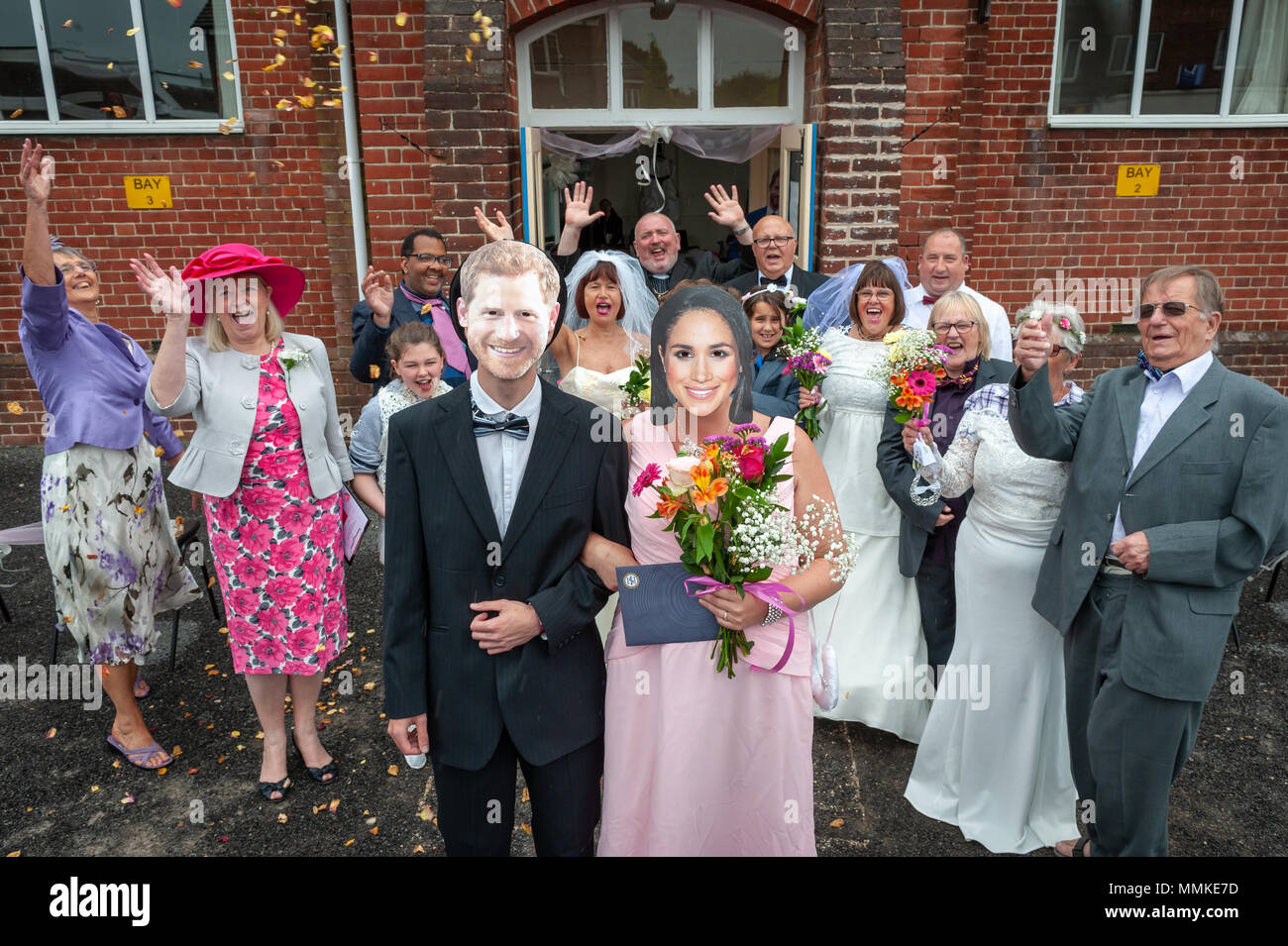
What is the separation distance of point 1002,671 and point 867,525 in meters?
1.17

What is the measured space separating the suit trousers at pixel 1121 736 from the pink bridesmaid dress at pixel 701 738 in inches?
45.0

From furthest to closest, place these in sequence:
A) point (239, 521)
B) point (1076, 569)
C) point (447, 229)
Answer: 1. point (447, 229)
2. point (239, 521)
3. point (1076, 569)

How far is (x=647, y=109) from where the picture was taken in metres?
8.05

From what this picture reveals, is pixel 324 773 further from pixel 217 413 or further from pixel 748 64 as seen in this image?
pixel 748 64

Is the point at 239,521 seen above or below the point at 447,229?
below

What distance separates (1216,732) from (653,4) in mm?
6584

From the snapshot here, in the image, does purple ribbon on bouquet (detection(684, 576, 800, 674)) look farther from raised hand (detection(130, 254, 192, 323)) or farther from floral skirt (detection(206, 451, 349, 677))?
raised hand (detection(130, 254, 192, 323))

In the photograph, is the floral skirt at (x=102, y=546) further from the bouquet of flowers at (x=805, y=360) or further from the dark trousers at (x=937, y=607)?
the dark trousers at (x=937, y=607)

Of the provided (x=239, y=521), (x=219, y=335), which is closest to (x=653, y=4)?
(x=219, y=335)

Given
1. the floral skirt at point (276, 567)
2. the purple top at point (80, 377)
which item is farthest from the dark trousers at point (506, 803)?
the purple top at point (80, 377)

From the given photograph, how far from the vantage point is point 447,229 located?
7.35 m

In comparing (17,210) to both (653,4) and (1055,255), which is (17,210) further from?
(1055,255)

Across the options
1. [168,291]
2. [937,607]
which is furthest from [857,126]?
[168,291]

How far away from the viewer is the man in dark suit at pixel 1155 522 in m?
2.92
